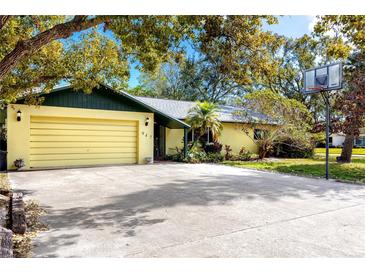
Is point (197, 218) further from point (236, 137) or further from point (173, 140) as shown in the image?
point (236, 137)

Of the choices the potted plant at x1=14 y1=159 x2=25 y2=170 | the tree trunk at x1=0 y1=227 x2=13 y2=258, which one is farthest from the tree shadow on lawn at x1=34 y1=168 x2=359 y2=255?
the potted plant at x1=14 y1=159 x2=25 y2=170

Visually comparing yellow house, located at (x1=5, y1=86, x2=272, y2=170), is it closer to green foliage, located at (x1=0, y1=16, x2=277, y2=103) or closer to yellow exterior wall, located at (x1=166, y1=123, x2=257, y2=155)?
yellow exterior wall, located at (x1=166, y1=123, x2=257, y2=155)

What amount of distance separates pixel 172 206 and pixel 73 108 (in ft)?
26.5

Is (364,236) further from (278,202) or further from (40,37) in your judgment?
(40,37)

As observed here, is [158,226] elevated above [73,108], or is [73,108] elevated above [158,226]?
[73,108]

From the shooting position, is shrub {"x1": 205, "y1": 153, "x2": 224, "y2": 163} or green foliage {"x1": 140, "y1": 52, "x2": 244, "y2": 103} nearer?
shrub {"x1": 205, "y1": 153, "x2": 224, "y2": 163}

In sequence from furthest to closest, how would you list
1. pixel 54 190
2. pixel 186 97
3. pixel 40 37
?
pixel 186 97 < pixel 54 190 < pixel 40 37

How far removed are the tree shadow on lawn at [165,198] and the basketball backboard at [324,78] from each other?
3789 mm

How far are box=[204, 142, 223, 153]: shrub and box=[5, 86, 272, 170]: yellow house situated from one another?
8.88 ft

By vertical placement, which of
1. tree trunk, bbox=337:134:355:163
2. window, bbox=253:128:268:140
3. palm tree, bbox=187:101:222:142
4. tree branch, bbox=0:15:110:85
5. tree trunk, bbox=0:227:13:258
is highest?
tree branch, bbox=0:15:110:85

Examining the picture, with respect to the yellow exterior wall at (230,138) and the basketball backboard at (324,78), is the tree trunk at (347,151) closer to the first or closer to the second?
the yellow exterior wall at (230,138)

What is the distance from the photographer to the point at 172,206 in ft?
19.0

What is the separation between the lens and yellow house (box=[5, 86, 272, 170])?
11141 mm
